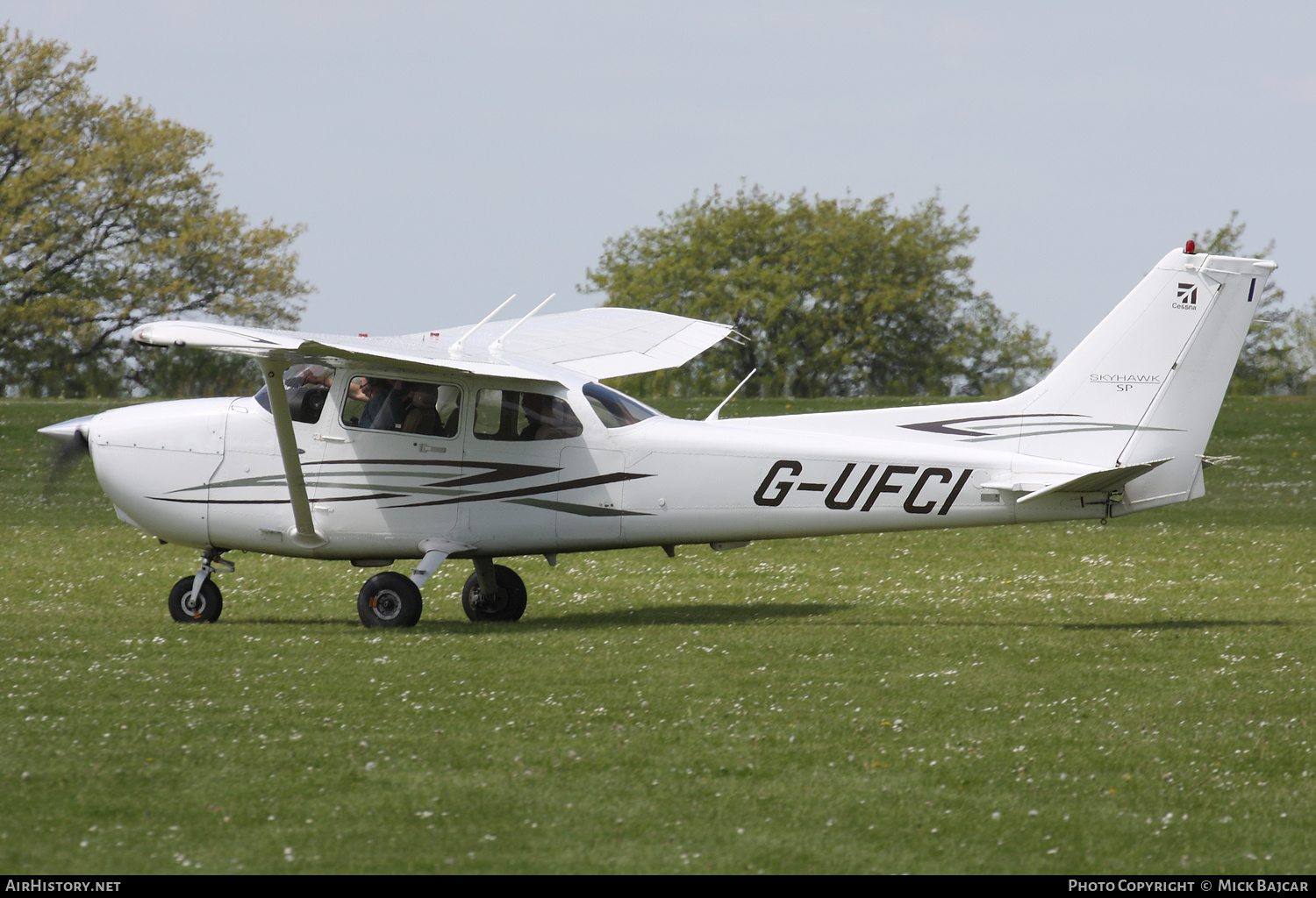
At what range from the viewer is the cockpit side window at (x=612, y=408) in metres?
11.8

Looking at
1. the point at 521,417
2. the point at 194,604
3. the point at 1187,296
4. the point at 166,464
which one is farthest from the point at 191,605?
the point at 1187,296

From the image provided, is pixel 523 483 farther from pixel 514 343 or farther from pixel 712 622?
pixel 514 343

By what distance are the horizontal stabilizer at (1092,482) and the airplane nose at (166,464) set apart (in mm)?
6945

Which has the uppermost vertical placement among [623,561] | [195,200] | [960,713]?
[195,200]

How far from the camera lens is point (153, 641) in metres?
10.7

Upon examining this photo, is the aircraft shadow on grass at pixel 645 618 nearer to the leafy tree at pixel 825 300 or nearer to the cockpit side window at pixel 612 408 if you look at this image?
the cockpit side window at pixel 612 408

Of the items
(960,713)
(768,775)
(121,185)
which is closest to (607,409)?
(960,713)

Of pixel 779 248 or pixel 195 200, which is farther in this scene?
pixel 779 248

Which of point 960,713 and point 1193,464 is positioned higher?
point 1193,464

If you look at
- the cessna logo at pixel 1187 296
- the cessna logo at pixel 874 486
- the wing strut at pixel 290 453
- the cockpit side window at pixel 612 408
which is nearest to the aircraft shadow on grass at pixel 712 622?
the wing strut at pixel 290 453

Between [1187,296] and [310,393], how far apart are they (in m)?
7.63

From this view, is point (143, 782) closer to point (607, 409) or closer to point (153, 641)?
point (153, 641)

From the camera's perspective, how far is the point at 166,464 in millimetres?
11992

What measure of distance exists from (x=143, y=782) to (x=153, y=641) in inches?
174
